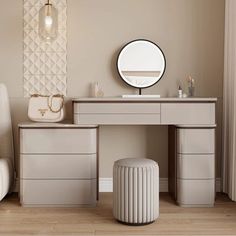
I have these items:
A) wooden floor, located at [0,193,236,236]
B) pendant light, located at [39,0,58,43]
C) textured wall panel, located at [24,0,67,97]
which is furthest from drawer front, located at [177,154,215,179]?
pendant light, located at [39,0,58,43]

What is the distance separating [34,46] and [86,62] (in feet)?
1.59

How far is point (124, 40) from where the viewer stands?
12.7ft

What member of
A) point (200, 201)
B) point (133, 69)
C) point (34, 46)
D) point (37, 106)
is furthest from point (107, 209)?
point (34, 46)

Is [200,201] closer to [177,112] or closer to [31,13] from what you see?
[177,112]

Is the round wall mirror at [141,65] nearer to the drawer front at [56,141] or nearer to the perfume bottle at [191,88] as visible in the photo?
the perfume bottle at [191,88]

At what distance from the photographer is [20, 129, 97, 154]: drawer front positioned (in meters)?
3.38

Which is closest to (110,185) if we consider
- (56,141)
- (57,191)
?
(57,191)

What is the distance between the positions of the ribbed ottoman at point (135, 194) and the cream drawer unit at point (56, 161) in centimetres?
47

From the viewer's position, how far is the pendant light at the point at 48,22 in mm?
3633

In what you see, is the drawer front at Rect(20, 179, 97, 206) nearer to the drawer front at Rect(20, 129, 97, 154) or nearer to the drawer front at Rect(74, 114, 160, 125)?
the drawer front at Rect(20, 129, 97, 154)

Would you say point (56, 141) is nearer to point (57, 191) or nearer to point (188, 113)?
point (57, 191)

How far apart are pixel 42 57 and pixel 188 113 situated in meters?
1.42

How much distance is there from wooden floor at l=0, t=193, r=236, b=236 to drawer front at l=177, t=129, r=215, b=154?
0.46 m

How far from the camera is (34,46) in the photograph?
386cm
